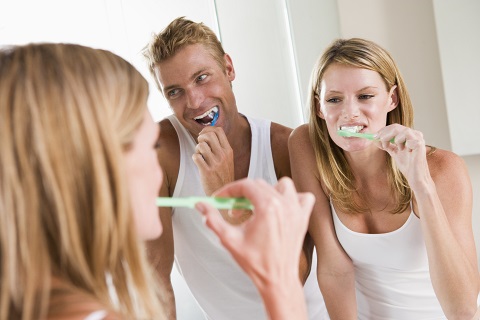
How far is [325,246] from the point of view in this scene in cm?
107

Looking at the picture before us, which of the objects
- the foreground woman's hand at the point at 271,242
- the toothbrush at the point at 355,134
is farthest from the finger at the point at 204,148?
the foreground woman's hand at the point at 271,242

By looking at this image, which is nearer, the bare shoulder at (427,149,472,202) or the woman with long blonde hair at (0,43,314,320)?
the woman with long blonde hair at (0,43,314,320)

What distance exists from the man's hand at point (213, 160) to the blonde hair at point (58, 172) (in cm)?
57

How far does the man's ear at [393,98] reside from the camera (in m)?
1.08

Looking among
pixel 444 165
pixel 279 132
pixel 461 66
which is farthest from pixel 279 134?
pixel 461 66

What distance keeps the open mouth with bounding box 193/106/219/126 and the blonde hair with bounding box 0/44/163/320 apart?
65cm

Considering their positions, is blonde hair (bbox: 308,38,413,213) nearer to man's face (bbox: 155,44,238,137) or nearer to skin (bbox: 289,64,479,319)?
skin (bbox: 289,64,479,319)

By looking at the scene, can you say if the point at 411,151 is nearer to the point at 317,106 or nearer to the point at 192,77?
the point at 317,106

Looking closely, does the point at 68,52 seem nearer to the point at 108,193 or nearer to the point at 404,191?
the point at 108,193

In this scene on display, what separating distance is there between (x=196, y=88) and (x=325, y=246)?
14.4 inches

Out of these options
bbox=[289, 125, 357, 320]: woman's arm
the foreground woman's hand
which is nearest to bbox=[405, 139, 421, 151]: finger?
bbox=[289, 125, 357, 320]: woman's arm

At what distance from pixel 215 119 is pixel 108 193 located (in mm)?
698

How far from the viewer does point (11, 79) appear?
1.49 feet

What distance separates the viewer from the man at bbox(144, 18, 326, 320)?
1.13 m
